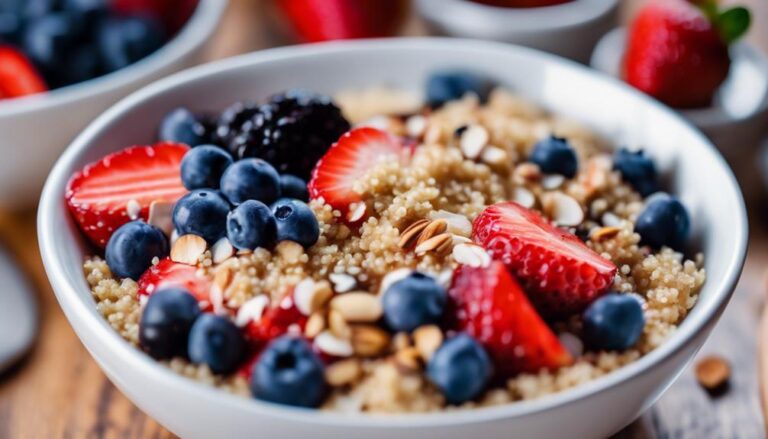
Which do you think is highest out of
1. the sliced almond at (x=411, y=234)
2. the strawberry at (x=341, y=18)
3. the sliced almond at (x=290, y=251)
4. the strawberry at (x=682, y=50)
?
the sliced almond at (x=411, y=234)

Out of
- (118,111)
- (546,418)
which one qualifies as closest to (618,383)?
(546,418)

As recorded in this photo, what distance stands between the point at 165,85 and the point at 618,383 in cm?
71

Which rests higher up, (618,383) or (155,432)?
(618,383)

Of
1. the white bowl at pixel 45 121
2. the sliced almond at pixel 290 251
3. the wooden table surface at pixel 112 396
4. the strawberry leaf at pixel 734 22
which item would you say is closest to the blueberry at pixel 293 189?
the sliced almond at pixel 290 251

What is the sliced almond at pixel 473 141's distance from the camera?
3.35 ft

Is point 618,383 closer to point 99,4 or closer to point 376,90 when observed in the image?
point 376,90

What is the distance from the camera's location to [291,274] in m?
0.83

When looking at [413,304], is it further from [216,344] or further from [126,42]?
[126,42]

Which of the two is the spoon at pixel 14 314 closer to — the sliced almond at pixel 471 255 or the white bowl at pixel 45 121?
the white bowl at pixel 45 121

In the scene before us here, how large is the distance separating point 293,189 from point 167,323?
0.76 feet

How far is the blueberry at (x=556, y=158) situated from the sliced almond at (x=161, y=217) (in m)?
0.43

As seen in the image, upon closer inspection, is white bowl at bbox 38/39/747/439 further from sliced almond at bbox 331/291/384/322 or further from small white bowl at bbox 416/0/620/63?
small white bowl at bbox 416/0/620/63

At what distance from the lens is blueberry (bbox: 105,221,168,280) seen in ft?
2.92

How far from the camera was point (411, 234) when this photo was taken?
2.84 feet
